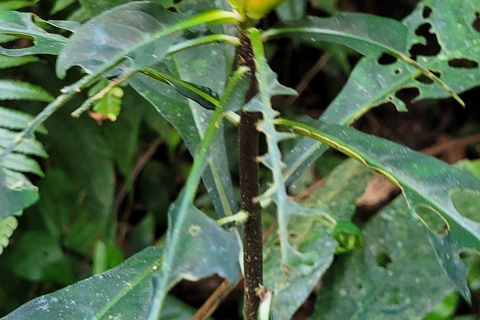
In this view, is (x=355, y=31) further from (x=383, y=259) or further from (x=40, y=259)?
(x=40, y=259)

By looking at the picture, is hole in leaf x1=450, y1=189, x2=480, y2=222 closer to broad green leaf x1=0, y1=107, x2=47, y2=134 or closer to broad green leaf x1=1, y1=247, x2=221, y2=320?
broad green leaf x1=1, y1=247, x2=221, y2=320

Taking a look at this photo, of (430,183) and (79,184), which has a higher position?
(430,183)

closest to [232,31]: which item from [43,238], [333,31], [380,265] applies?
[333,31]

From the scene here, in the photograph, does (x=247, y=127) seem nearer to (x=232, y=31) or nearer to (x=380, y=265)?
(x=232, y=31)

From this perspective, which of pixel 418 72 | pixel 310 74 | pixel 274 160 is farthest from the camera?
pixel 310 74

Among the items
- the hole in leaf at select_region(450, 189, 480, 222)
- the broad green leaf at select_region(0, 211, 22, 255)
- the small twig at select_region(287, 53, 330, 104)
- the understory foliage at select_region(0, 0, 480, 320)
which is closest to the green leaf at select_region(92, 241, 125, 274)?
the understory foliage at select_region(0, 0, 480, 320)

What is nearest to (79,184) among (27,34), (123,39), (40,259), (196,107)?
(40,259)

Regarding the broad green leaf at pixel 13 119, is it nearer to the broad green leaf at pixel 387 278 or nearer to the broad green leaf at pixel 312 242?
the broad green leaf at pixel 312 242
